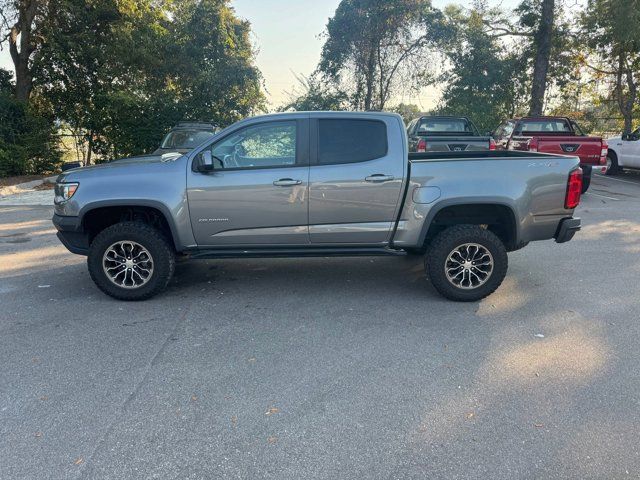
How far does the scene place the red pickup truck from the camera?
36.4 feet

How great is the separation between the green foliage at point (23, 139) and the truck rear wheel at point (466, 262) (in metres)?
14.3

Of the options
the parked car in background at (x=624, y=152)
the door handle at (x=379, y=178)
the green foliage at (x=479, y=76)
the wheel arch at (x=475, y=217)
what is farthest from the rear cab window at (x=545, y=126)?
the door handle at (x=379, y=178)

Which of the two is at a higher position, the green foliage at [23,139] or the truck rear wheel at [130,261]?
the green foliage at [23,139]

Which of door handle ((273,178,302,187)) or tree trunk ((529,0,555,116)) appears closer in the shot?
door handle ((273,178,302,187))

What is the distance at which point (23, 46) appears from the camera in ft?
52.9

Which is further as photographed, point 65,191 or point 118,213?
point 118,213

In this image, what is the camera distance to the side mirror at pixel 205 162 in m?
4.70

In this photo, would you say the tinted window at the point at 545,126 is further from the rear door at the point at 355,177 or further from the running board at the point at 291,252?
the running board at the point at 291,252

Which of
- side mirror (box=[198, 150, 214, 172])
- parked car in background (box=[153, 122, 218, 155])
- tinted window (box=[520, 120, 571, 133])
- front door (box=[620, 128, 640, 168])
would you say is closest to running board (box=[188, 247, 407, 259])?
side mirror (box=[198, 150, 214, 172])

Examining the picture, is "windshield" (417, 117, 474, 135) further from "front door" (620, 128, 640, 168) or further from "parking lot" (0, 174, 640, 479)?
"parking lot" (0, 174, 640, 479)

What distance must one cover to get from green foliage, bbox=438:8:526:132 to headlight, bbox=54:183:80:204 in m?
18.0

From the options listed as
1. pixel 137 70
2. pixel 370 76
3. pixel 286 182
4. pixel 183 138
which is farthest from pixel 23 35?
pixel 286 182

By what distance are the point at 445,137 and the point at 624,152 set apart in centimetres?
779

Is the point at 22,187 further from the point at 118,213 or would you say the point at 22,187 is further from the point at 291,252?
the point at 291,252
